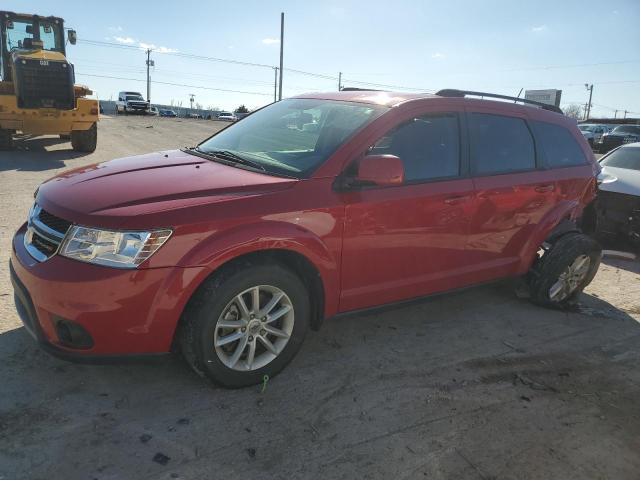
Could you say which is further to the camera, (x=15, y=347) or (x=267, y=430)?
(x=15, y=347)

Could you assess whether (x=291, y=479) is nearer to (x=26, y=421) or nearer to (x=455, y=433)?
(x=455, y=433)

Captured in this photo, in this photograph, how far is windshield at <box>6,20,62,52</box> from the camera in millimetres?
12664

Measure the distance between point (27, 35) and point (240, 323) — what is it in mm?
13393

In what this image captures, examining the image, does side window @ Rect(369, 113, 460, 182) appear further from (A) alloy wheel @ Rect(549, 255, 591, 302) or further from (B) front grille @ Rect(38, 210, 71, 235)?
(B) front grille @ Rect(38, 210, 71, 235)

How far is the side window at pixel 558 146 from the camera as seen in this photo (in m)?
4.63

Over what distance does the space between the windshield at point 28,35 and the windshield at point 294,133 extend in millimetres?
11300

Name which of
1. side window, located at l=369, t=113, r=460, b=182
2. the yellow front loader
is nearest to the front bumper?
side window, located at l=369, t=113, r=460, b=182

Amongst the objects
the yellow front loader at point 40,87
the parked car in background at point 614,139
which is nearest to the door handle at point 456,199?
the yellow front loader at point 40,87

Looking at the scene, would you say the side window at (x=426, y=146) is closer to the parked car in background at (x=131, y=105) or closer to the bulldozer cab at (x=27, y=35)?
the bulldozer cab at (x=27, y=35)

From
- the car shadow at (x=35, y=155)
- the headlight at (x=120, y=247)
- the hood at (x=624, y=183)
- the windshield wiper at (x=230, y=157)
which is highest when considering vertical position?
the windshield wiper at (x=230, y=157)

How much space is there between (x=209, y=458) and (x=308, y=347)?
1.31 meters

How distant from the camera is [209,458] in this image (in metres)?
2.48

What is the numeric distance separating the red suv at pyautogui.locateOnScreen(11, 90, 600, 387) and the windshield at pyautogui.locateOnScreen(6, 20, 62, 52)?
11.3 m

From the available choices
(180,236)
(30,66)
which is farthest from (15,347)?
(30,66)
